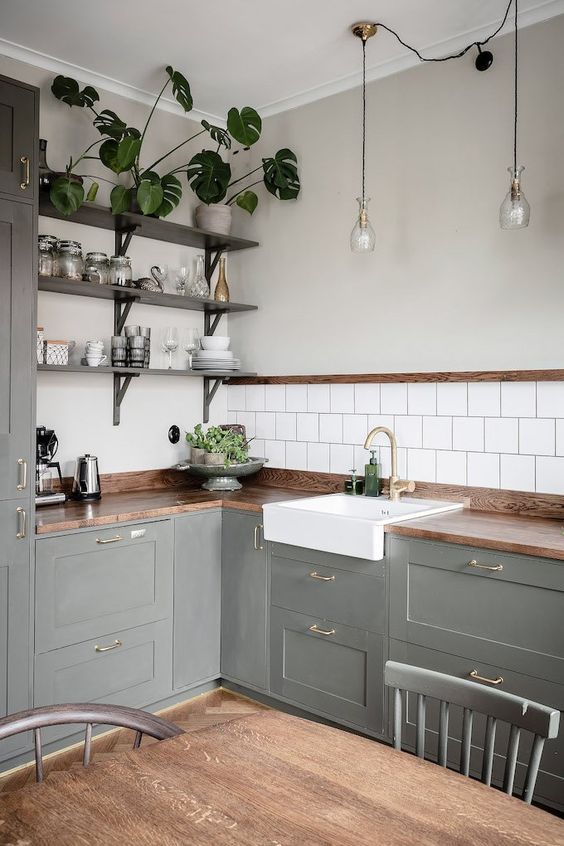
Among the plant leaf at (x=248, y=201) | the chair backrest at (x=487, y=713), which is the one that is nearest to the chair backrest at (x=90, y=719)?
the chair backrest at (x=487, y=713)

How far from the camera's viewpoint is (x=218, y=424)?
419 cm

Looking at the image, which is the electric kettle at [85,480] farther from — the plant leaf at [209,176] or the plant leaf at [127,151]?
the plant leaf at [209,176]

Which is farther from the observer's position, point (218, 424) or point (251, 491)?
point (218, 424)

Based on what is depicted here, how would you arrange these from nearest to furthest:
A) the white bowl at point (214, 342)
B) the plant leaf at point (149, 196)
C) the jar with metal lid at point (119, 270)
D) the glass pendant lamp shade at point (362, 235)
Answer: the glass pendant lamp shade at point (362, 235)
the plant leaf at point (149, 196)
the jar with metal lid at point (119, 270)
the white bowl at point (214, 342)

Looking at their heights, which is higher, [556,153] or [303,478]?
[556,153]

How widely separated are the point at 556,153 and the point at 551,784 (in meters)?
2.29

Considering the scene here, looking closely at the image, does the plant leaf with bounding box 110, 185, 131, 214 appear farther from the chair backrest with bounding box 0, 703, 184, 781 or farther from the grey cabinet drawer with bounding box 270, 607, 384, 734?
the chair backrest with bounding box 0, 703, 184, 781

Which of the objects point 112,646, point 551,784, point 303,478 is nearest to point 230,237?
point 303,478

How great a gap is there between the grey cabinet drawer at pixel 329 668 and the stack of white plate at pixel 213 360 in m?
1.36

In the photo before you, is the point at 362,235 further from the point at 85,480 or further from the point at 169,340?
the point at 85,480

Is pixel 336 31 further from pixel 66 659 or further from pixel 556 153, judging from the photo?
pixel 66 659

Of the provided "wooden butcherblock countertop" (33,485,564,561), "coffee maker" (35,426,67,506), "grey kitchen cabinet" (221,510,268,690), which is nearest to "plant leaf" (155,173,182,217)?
"coffee maker" (35,426,67,506)

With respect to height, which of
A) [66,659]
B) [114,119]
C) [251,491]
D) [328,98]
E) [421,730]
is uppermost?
[328,98]

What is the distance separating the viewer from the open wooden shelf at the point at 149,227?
3.30 m
